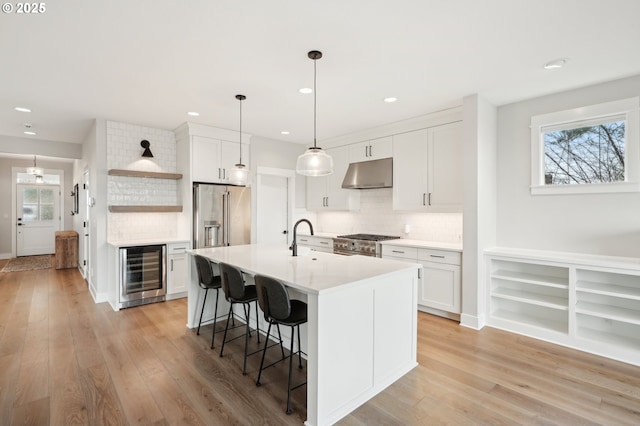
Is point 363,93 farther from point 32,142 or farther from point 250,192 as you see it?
point 32,142

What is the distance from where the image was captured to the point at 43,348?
3.06m

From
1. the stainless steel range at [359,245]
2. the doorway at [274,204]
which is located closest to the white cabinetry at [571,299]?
the stainless steel range at [359,245]

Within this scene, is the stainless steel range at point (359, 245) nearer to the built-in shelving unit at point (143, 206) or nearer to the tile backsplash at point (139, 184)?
the built-in shelving unit at point (143, 206)

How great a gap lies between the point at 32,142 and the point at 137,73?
4.45m

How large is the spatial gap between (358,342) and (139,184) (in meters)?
4.31

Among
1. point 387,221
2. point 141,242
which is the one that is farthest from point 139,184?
point 387,221

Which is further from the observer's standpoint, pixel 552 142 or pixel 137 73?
pixel 552 142

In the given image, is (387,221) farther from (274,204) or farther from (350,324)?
(350,324)

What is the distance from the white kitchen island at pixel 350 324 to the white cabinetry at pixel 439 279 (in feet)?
4.28

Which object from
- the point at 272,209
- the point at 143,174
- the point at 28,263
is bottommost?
the point at 28,263

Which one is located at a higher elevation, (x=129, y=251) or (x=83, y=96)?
(x=83, y=96)

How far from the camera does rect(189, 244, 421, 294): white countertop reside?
2102 millimetres

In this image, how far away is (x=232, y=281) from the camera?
9.03 ft

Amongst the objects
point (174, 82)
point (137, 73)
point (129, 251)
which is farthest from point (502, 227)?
point (129, 251)
